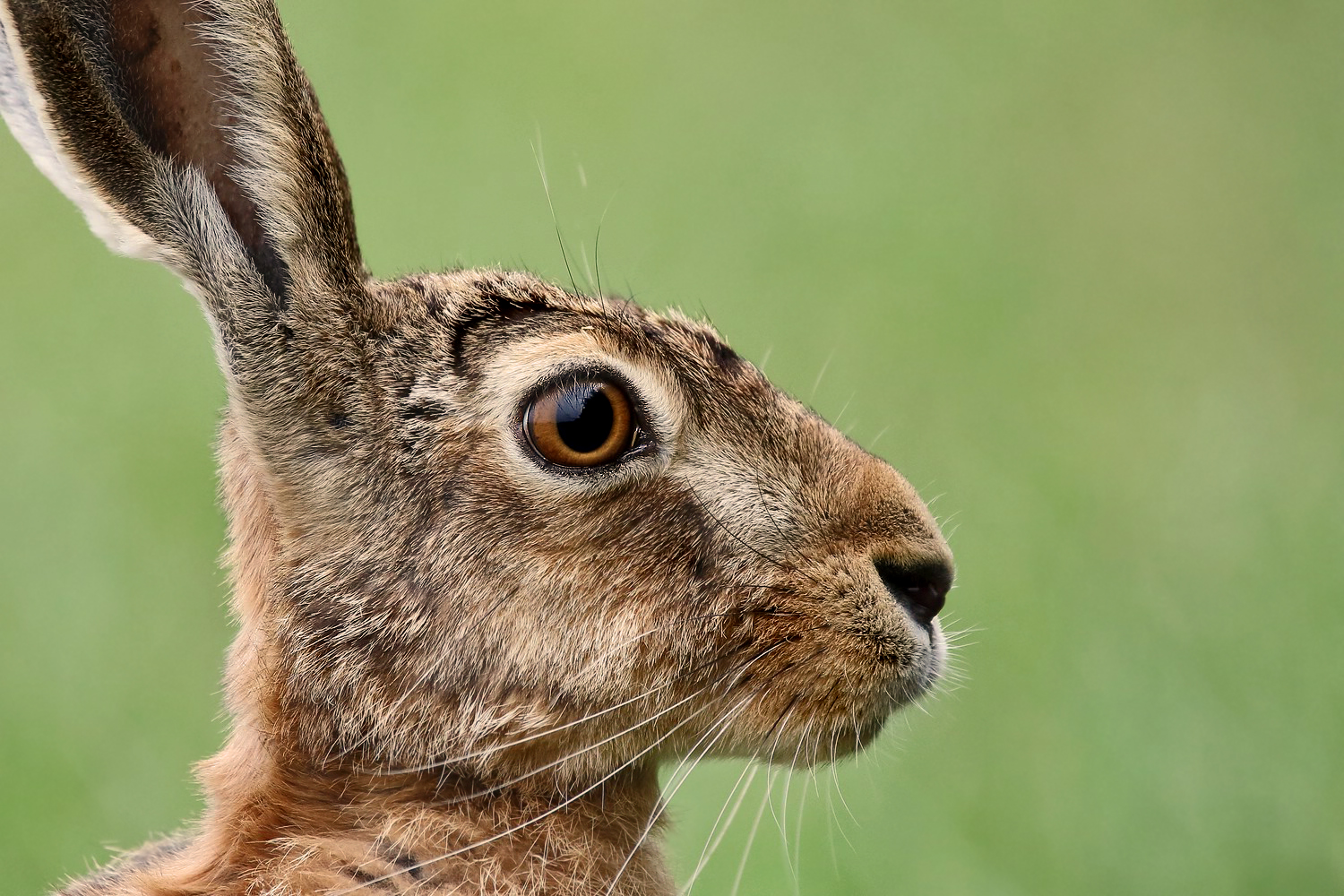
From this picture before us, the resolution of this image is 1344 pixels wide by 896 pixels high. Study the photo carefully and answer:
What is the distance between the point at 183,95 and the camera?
2.54m

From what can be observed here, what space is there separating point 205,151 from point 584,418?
743mm

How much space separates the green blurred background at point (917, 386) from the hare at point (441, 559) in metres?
0.45

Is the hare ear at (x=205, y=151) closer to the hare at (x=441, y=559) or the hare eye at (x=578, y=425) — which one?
the hare at (x=441, y=559)

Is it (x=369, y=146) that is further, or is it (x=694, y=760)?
(x=369, y=146)

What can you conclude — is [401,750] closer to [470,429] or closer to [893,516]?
[470,429]

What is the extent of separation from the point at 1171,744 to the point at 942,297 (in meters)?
2.49

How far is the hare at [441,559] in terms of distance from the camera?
2.50 meters

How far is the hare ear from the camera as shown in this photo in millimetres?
2426

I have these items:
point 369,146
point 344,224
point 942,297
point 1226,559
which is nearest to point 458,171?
point 369,146

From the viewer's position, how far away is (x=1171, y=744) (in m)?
4.20

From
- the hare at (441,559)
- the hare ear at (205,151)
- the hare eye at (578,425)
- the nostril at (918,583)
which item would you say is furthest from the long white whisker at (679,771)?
the hare ear at (205,151)

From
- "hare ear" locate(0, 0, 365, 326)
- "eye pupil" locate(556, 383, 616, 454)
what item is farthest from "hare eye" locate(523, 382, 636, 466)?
"hare ear" locate(0, 0, 365, 326)

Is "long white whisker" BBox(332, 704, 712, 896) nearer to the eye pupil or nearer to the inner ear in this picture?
the eye pupil

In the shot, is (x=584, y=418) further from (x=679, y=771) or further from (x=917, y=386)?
(x=917, y=386)
